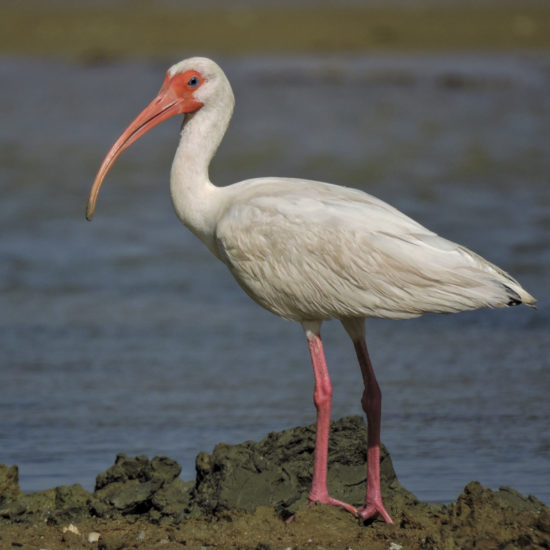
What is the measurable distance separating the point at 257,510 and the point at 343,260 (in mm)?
1435

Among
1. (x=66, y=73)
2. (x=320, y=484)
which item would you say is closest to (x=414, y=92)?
(x=66, y=73)

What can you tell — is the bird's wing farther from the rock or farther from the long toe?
the long toe

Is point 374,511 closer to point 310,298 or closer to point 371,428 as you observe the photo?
point 371,428

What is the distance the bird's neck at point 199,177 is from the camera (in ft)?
24.3

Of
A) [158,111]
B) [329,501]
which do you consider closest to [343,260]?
[329,501]

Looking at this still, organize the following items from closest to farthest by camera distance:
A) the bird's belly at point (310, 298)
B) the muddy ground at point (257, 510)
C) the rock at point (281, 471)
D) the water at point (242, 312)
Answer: the muddy ground at point (257, 510), the rock at point (281, 471), the bird's belly at point (310, 298), the water at point (242, 312)

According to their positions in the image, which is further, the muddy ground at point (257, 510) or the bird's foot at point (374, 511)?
the bird's foot at point (374, 511)

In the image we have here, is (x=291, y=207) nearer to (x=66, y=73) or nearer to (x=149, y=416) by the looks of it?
(x=149, y=416)

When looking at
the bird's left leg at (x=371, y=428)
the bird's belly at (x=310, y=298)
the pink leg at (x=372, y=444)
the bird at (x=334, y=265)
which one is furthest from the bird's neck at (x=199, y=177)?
the pink leg at (x=372, y=444)

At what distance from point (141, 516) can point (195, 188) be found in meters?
1.99

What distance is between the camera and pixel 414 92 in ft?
94.9

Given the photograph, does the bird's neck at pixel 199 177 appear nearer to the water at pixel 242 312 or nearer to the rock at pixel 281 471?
the rock at pixel 281 471

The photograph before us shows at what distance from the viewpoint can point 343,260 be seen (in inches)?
269

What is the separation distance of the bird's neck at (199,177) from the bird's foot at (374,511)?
1.81 m
